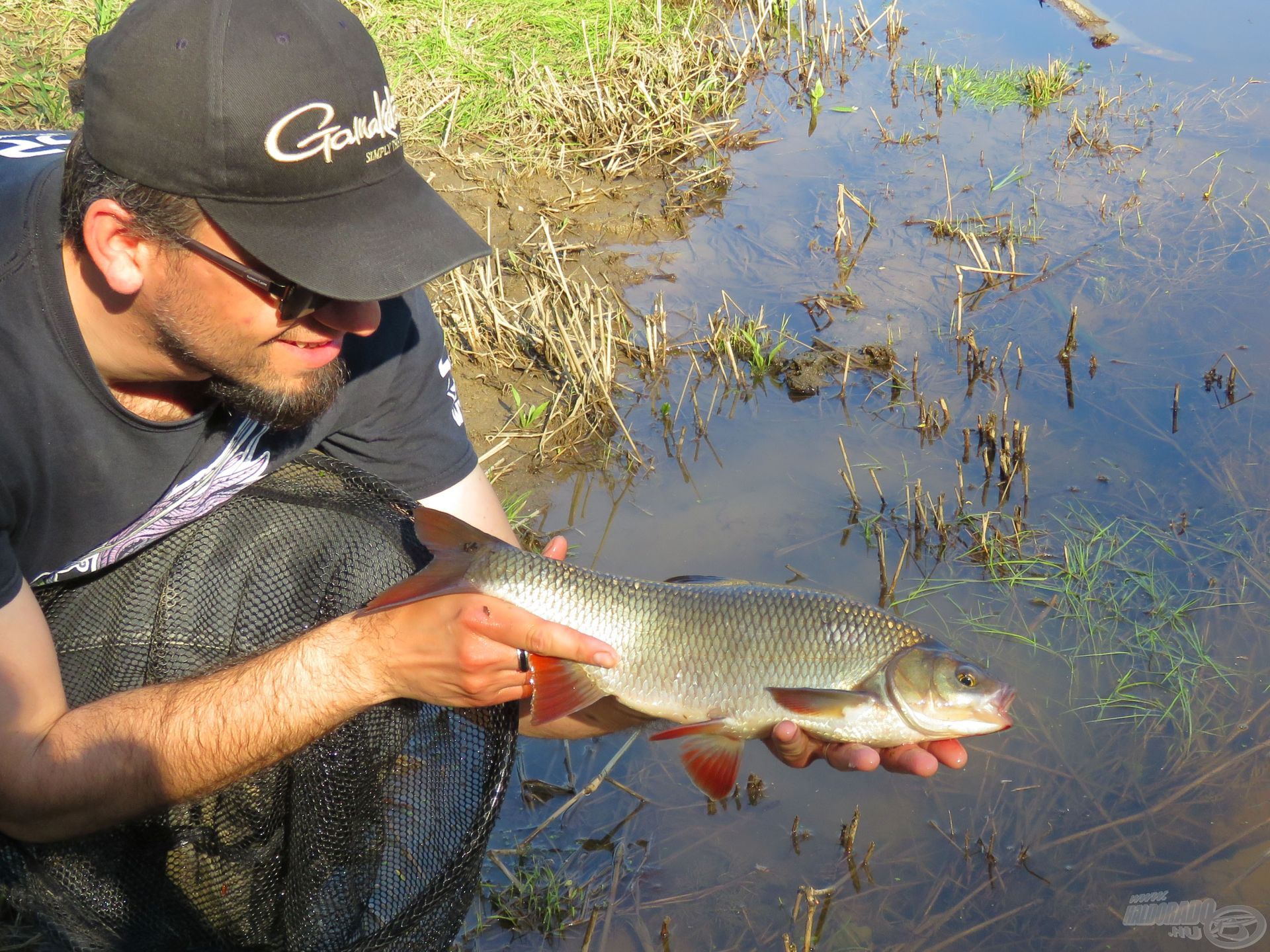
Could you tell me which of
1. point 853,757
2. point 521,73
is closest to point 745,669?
point 853,757

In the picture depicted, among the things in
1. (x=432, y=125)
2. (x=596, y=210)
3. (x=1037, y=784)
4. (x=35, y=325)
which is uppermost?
(x=35, y=325)

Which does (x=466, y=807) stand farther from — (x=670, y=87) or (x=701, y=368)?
(x=670, y=87)

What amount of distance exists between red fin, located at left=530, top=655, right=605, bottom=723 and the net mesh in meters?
0.19

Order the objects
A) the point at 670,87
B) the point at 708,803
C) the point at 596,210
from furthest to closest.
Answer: the point at 670,87 → the point at 596,210 → the point at 708,803

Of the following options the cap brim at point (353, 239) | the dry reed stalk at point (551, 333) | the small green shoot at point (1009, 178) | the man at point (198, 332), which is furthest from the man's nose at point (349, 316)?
the small green shoot at point (1009, 178)

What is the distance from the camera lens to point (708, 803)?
12.5 ft

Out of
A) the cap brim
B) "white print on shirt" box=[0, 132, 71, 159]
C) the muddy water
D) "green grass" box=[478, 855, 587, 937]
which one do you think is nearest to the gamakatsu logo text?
the muddy water

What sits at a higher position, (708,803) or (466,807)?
(466,807)

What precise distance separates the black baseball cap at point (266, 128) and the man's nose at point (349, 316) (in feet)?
0.51

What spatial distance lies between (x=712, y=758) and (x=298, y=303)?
1441 millimetres

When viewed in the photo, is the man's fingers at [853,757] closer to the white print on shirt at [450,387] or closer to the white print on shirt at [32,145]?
the white print on shirt at [450,387]

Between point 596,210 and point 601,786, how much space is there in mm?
4183

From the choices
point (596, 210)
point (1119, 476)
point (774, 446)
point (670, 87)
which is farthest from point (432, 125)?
point (1119, 476)

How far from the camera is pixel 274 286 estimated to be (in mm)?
2533
